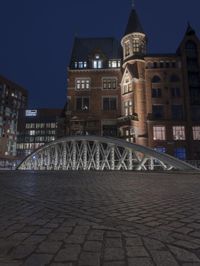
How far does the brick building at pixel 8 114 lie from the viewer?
88.4m

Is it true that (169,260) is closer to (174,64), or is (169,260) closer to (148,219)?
(148,219)

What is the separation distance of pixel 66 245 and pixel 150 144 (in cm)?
3318

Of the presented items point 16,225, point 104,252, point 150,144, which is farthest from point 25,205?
point 150,144

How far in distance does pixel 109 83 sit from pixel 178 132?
46.9 feet

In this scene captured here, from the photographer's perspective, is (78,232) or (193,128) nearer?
(78,232)

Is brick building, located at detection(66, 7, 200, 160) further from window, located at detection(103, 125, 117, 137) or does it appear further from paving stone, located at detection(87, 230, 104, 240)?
paving stone, located at detection(87, 230, 104, 240)

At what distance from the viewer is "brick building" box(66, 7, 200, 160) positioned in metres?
35.3

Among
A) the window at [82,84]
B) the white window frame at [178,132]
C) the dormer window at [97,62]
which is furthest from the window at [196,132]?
the dormer window at [97,62]

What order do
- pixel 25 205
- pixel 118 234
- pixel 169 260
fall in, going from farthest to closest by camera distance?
pixel 25 205, pixel 118 234, pixel 169 260

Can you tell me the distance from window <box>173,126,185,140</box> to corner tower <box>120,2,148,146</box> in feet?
14.6

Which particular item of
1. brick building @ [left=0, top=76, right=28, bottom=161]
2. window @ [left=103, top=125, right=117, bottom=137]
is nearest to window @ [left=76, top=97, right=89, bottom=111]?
window @ [left=103, top=125, right=117, bottom=137]

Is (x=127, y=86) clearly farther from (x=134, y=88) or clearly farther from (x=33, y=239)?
(x=33, y=239)

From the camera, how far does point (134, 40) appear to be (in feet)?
127

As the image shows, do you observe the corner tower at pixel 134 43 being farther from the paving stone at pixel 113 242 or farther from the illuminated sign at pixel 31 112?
the illuminated sign at pixel 31 112
